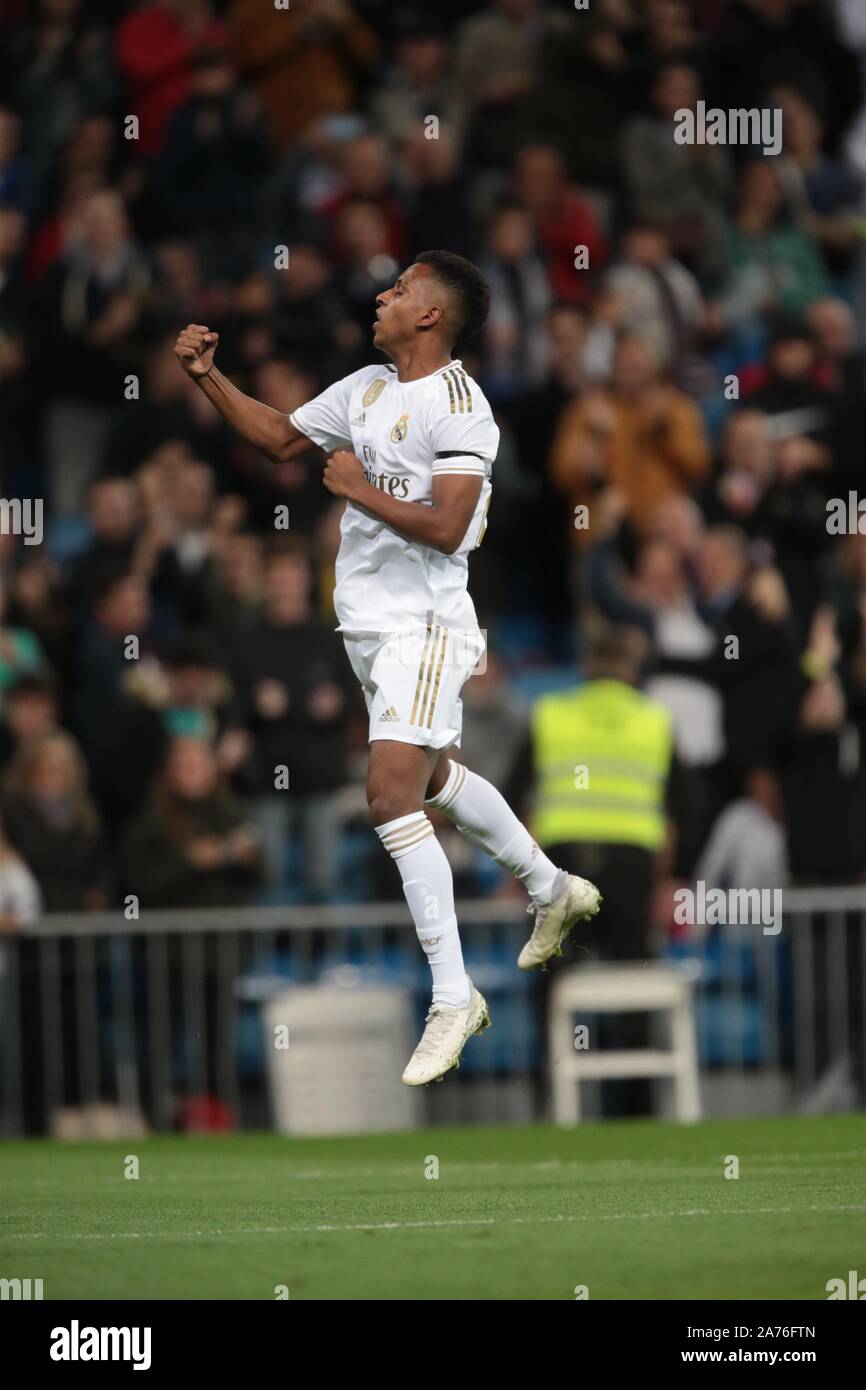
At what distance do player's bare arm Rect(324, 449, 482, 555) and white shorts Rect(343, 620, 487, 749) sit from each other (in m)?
0.38

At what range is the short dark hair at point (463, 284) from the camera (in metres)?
9.29

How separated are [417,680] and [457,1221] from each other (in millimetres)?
1992

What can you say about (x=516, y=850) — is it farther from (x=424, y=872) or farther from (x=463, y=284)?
(x=463, y=284)

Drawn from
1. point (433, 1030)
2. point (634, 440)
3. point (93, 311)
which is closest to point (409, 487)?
point (433, 1030)

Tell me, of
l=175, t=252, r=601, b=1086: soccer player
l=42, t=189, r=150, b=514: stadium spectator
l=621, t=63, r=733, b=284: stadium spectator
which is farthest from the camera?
l=621, t=63, r=733, b=284: stadium spectator

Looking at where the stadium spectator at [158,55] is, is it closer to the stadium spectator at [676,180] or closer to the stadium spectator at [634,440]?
the stadium spectator at [676,180]

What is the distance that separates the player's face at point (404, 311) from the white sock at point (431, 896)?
5.55 ft

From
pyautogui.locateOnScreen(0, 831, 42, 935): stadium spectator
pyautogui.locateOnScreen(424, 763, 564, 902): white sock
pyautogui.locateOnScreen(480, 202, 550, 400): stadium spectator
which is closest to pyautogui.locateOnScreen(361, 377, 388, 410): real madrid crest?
pyautogui.locateOnScreen(424, 763, 564, 902): white sock

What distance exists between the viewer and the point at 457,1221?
26.3ft

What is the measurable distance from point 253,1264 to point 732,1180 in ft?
7.89

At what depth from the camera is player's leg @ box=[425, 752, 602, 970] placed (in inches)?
374

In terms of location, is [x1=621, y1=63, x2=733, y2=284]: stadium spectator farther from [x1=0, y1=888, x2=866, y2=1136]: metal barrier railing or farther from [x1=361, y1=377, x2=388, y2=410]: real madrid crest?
[x1=361, y1=377, x2=388, y2=410]: real madrid crest

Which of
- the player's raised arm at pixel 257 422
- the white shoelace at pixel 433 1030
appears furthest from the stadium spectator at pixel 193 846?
the white shoelace at pixel 433 1030

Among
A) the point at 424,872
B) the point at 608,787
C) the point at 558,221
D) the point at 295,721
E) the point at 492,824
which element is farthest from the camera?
the point at 558,221
